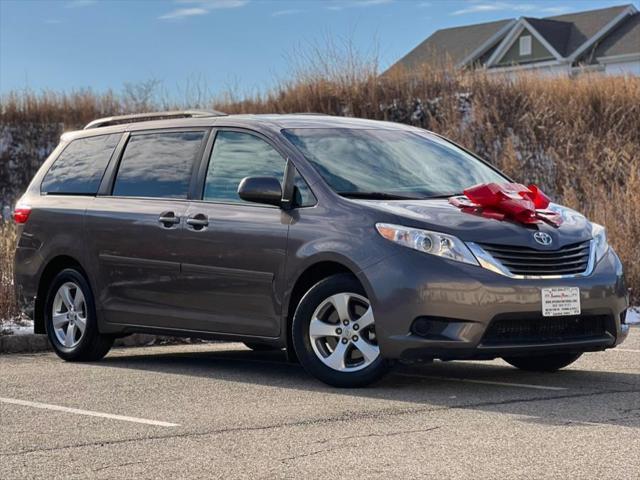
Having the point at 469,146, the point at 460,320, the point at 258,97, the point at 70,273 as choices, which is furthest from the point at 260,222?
the point at 258,97

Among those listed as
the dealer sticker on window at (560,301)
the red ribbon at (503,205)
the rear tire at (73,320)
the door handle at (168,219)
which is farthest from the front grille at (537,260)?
the rear tire at (73,320)

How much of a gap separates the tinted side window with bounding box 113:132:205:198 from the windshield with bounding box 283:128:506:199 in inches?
37.4

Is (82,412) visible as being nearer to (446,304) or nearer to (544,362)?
(446,304)

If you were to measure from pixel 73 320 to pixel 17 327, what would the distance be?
6.33 feet

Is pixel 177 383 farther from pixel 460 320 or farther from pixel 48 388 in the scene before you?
pixel 460 320

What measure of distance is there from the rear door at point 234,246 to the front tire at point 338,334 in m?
0.35

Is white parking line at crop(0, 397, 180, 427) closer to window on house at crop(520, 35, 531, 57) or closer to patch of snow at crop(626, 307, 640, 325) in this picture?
patch of snow at crop(626, 307, 640, 325)

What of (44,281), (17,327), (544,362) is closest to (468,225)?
(544,362)

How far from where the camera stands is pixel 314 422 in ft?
22.1

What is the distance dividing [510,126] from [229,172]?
45.5 ft

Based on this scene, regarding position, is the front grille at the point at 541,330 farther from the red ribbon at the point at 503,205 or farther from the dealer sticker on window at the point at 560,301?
the red ribbon at the point at 503,205

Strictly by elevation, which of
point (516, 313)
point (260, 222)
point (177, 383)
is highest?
point (260, 222)

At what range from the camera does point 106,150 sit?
10320mm

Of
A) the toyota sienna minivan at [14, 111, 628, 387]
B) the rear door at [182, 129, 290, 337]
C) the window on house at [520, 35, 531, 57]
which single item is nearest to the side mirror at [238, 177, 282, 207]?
the toyota sienna minivan at [14, 111, 628, 387]
